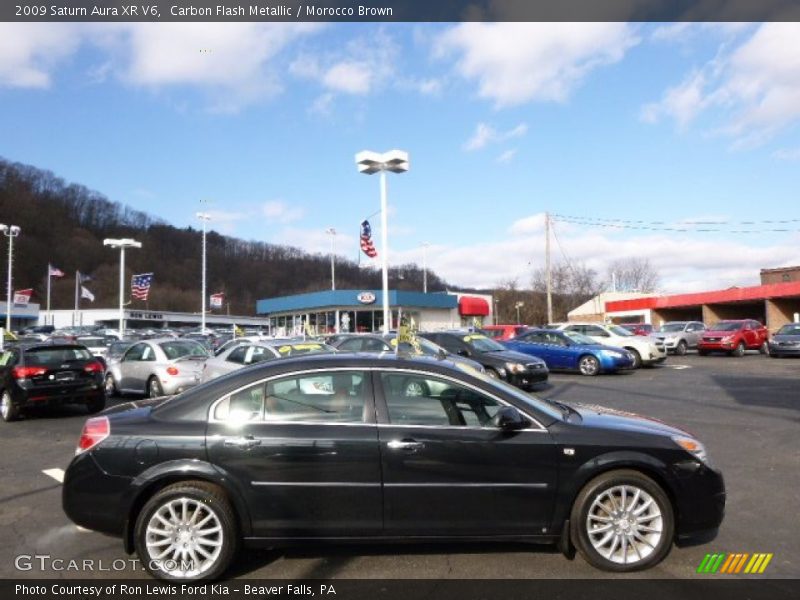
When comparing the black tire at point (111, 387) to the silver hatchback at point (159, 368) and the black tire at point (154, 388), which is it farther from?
the black tire at point (154, 388)

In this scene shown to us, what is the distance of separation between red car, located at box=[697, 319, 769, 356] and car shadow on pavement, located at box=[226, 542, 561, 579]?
25147 mm

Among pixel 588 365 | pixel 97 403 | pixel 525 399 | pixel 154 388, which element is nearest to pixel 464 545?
pixel 525 399

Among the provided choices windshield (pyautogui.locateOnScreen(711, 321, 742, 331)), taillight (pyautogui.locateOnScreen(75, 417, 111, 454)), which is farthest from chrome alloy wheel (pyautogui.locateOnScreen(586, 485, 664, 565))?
windshield (pyautogui.locateOnScreen(711, 321, 742, 331))

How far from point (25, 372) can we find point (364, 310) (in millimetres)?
35231

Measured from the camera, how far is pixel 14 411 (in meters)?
11.7

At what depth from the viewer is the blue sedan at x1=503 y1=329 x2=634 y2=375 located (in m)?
19.0

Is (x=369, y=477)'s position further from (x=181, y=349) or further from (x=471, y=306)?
(x=471, y=306)

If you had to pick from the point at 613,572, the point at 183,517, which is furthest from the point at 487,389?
the point at 183,517

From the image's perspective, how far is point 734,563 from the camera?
446cm

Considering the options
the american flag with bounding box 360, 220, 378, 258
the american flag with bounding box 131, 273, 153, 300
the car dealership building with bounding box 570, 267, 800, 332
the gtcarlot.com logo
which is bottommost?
the gtcarlot.com logo

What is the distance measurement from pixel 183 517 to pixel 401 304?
1637 inches

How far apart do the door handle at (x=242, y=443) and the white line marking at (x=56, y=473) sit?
4053mm

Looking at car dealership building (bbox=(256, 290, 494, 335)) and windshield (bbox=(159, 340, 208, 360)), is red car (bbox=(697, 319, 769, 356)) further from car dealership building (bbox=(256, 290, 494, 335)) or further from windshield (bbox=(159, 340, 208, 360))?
windshield (bbox=(159, 340, 208, 360))

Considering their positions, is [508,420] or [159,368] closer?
[508,420]
